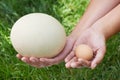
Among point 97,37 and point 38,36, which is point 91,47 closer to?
point 97,37

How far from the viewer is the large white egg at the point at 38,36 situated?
1.74 m

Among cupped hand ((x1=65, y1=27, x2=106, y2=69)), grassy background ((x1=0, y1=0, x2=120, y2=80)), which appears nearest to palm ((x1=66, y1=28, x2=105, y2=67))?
cupped hand ((x1=65, y1=27, x2=106, y2=69))


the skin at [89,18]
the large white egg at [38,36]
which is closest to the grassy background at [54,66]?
the skin at [89,18]

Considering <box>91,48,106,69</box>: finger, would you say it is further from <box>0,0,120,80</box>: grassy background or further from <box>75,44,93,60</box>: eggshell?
<box>0,0,120,80</box>: grassy background

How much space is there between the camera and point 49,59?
5.98ft

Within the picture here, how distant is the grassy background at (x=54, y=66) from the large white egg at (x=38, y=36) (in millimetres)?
534

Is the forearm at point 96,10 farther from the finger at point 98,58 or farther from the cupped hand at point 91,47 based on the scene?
the finger at point 98,58

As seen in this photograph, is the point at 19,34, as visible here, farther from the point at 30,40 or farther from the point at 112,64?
the point at 112,64

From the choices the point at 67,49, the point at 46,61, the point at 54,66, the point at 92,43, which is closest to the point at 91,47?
the point at 92,43

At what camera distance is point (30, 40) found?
5.72 ft

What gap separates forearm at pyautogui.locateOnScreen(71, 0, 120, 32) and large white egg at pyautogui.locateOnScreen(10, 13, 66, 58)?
346mm

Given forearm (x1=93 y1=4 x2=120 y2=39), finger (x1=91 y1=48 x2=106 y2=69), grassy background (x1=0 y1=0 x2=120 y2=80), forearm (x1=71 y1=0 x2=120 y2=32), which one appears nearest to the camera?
finger (x1=91 y1=48 x2=106 y2=69)

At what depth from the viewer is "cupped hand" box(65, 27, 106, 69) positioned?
173cm

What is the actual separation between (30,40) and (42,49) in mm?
68
